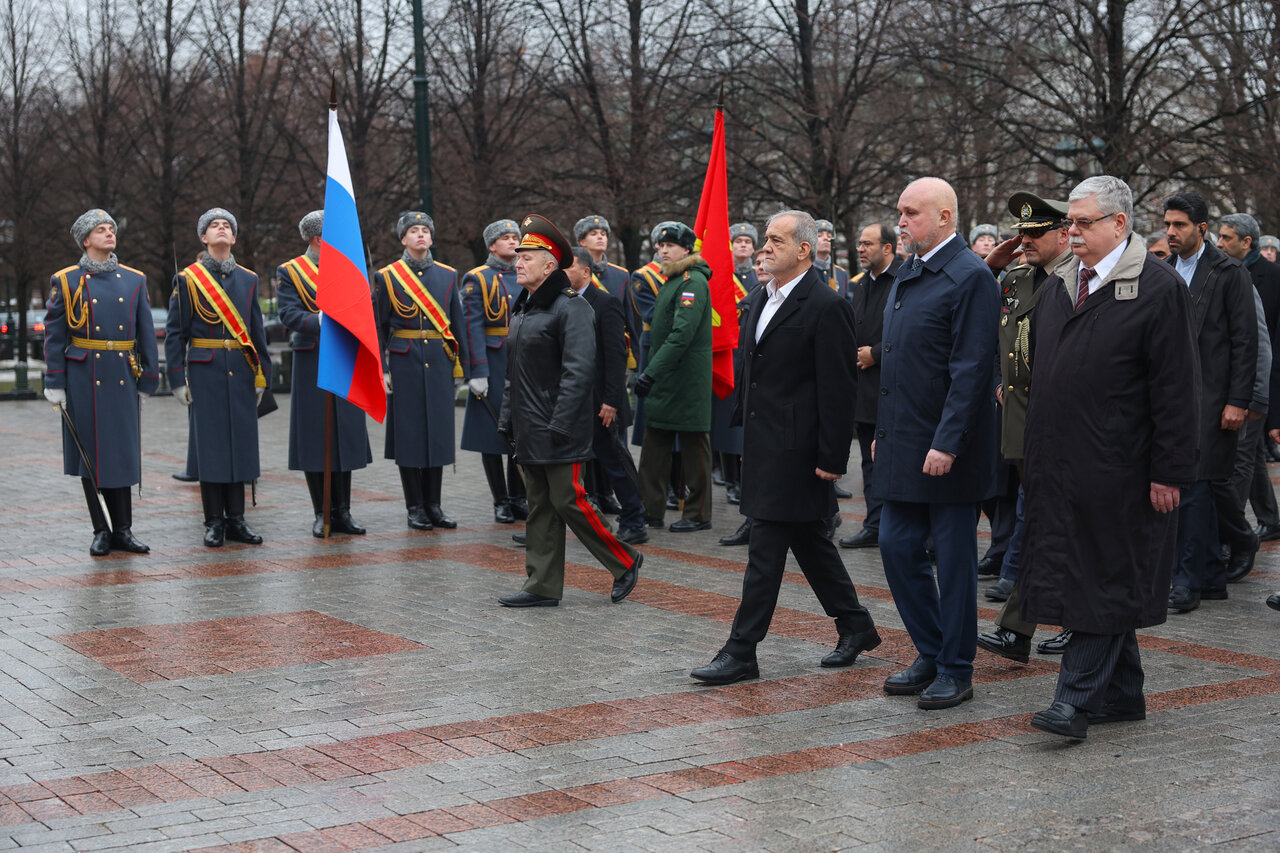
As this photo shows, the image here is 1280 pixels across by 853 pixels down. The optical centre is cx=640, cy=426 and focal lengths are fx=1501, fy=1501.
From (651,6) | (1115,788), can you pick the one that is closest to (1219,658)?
(1115,788)

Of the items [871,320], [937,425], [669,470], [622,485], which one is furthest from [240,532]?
[937,425]

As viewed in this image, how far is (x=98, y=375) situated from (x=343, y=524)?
201cm

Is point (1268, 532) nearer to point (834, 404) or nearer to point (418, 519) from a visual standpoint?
point (834, 404)

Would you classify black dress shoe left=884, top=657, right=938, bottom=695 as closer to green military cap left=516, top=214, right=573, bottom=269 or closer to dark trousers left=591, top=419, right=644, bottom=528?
green military cap left=516, top=214, right=573, bottom=269

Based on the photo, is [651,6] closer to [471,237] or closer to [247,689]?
[471,237]

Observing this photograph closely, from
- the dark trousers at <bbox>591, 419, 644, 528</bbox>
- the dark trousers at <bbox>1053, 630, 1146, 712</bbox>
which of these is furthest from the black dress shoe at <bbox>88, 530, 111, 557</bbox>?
the dark trousers at <bbox>1053, 630, 1146, 712</bbox>

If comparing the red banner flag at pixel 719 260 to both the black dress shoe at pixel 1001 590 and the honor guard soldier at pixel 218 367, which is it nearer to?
the honor guard soldier at pixel 218 367

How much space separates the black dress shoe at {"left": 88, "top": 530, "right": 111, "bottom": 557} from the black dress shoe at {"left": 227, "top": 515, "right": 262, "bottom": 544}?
33.6 inches

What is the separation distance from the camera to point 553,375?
8.02m

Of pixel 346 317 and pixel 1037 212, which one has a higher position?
pixel 1037 212

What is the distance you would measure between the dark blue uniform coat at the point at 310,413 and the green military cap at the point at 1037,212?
19.0 feet

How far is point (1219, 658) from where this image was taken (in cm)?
671

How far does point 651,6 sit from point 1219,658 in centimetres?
2157

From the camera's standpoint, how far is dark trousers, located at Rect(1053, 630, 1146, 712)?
5387mm
